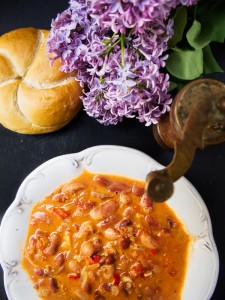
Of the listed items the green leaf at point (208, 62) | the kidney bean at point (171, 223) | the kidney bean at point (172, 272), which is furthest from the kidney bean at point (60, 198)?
the green leaf at point (208, 62)

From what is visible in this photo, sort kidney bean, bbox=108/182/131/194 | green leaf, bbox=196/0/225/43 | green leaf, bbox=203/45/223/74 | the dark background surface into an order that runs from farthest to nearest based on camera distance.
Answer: the dark background surface < kidney bean, bbox=108/182/131/194 < green leaf, bbox=203/45/223/74 < green leaf, bbox=196/0/225/43

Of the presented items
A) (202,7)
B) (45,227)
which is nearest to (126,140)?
(45,227)

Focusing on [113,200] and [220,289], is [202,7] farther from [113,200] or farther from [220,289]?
[220,289]

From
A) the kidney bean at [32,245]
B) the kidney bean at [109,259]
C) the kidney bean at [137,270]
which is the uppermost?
the kidney bean at [32,245]

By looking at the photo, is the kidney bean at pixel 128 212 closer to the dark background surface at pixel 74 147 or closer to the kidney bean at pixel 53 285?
the dark background surface at pixel 74 147

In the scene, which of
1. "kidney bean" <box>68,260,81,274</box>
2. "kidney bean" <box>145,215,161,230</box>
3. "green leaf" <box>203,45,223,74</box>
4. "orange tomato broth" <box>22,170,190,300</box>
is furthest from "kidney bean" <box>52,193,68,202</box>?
"green leaf" <box>203,45,223,74</box>

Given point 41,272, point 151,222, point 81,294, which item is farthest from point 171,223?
point 41,272

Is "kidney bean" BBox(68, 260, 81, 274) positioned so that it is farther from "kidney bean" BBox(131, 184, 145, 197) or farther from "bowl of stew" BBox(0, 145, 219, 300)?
"kidney bean" BBox(131, 184, 145, 197)

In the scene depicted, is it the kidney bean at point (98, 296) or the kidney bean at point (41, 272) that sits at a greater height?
the kidney bean at point (41, 272)
